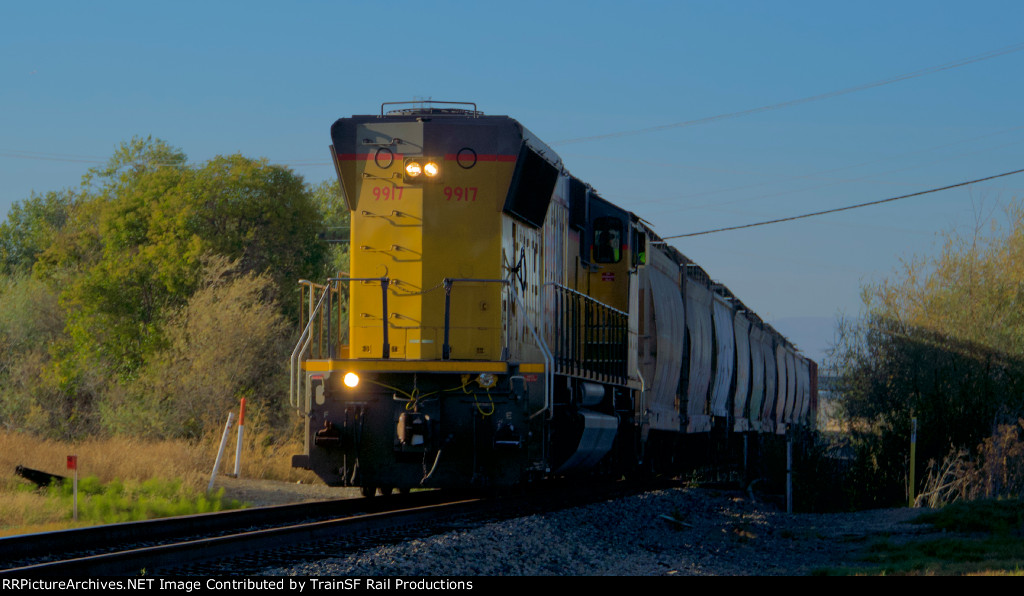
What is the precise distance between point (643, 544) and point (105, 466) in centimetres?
761

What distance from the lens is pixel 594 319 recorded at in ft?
46.1

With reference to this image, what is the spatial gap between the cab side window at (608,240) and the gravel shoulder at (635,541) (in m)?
3.27

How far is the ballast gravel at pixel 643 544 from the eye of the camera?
24.9 feet

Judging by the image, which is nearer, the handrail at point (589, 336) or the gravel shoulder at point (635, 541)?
the gravel shoulder at point (635, 541)

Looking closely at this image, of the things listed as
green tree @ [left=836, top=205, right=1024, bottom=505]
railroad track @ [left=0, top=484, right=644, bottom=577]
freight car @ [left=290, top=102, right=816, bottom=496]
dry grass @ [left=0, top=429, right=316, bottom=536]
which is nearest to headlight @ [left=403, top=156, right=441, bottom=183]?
freight car @ [left=290, top=102, right=816, bottom=496]

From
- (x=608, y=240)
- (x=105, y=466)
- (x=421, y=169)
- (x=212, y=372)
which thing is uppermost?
(x=421, y=169)

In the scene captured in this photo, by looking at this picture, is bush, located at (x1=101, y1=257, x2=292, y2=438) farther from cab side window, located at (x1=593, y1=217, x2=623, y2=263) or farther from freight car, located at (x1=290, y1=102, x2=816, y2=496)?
freight car, located at (x1=290, y1=102, x2=816, y2=496)

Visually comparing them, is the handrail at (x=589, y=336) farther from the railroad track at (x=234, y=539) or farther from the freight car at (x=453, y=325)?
the railroad track at (x=234, y=539)

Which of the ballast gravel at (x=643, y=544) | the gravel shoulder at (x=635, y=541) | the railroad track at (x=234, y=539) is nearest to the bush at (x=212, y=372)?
the gravel shoulder at (x=635, y=541)

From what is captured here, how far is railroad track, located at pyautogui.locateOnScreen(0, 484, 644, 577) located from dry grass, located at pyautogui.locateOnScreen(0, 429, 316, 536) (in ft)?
5.33

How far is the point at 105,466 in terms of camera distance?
563 inches

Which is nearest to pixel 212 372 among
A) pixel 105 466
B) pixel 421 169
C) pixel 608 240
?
pixel 105 466

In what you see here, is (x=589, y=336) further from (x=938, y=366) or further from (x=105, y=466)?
Result: (x=938, y=366)

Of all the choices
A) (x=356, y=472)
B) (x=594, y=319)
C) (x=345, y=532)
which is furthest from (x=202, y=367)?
(x=345, y=532)
